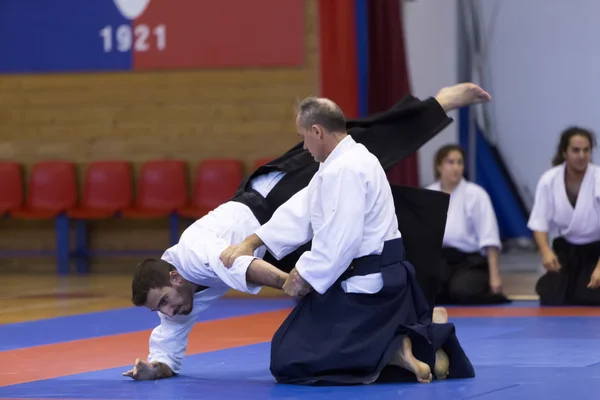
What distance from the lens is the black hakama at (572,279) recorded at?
7.05m

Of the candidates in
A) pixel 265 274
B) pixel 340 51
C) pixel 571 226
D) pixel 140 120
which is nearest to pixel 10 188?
pixel 140 120

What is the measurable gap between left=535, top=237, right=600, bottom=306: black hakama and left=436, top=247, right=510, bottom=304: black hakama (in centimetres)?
32

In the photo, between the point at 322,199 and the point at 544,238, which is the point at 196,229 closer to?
the point at 322,199

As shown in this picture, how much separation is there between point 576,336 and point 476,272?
1959mm

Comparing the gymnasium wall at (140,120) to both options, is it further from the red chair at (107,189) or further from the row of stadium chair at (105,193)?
the red chair at (107,189)

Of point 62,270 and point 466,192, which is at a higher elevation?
point 466,192

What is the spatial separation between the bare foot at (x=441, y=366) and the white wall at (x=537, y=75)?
7.45 meters

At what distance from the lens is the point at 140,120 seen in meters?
10.0

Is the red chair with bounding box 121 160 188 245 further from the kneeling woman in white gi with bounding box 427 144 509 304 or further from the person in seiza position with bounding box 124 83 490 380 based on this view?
the person in seiza position with bounding box 124 83 490 380

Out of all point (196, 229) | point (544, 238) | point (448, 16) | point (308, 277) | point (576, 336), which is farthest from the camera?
point (448, 16)

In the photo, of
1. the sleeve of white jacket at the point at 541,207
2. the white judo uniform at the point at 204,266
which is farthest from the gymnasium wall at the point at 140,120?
the white judo uniform at the point at 204,266

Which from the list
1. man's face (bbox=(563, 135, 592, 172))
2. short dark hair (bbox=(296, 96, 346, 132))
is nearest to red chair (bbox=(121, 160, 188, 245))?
man's face (bbox=(563, 135, 592, 172))

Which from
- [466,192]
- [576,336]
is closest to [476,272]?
[466,192]

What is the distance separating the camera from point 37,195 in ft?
32.7
